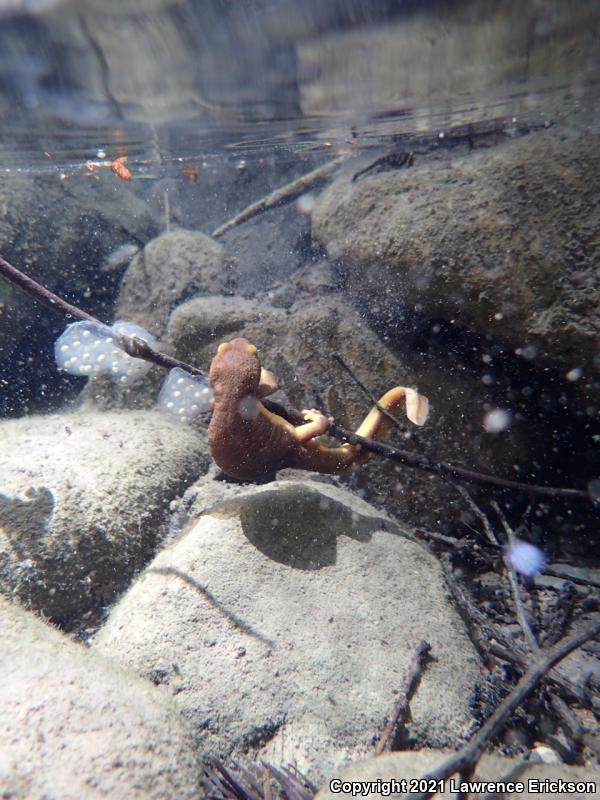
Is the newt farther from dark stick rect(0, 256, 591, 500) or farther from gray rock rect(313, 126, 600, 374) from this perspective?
gray rock rect(313, 126, 600, 374)

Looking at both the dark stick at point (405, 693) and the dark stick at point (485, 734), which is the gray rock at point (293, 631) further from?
the dark stick at point (485, 734)

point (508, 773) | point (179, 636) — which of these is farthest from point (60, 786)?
point (508, 773)

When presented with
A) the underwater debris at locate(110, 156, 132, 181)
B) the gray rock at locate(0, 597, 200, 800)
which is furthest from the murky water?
the underwater debris at locate(110, 156, 132, 181)

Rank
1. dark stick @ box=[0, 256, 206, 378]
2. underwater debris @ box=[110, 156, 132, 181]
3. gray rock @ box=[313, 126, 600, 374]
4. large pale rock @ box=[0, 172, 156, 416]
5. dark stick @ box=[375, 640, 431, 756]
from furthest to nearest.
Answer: underwater debris @ box=[110, 156, 132, 181]
large pale rock @ box=[0, 172, 156, 416]
gray rock @ box=[313, 126, 600, 374]
dark stick @ box=[375, 640, 431, 756]
dark stick @ box=[0, 256, 206, 378]

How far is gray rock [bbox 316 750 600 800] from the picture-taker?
6.94 feet

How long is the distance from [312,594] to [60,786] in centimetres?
190

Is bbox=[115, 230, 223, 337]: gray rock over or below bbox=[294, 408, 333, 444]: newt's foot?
over

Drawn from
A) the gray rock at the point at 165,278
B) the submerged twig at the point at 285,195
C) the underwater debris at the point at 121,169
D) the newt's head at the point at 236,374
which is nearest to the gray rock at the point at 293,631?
the newt's head at the point at 236,374

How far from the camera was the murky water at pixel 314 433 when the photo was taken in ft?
8.93

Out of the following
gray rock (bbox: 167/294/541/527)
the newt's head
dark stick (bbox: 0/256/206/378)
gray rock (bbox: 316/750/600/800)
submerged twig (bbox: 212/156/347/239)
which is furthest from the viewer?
submerged twig (bbox: 212/156/347/239)

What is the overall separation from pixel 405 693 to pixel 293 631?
856 millimetres

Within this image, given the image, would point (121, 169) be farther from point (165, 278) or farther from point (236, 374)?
point (236, 374)

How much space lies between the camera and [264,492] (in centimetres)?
385

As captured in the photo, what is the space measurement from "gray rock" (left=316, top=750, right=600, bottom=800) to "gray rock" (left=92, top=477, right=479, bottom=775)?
38cm
